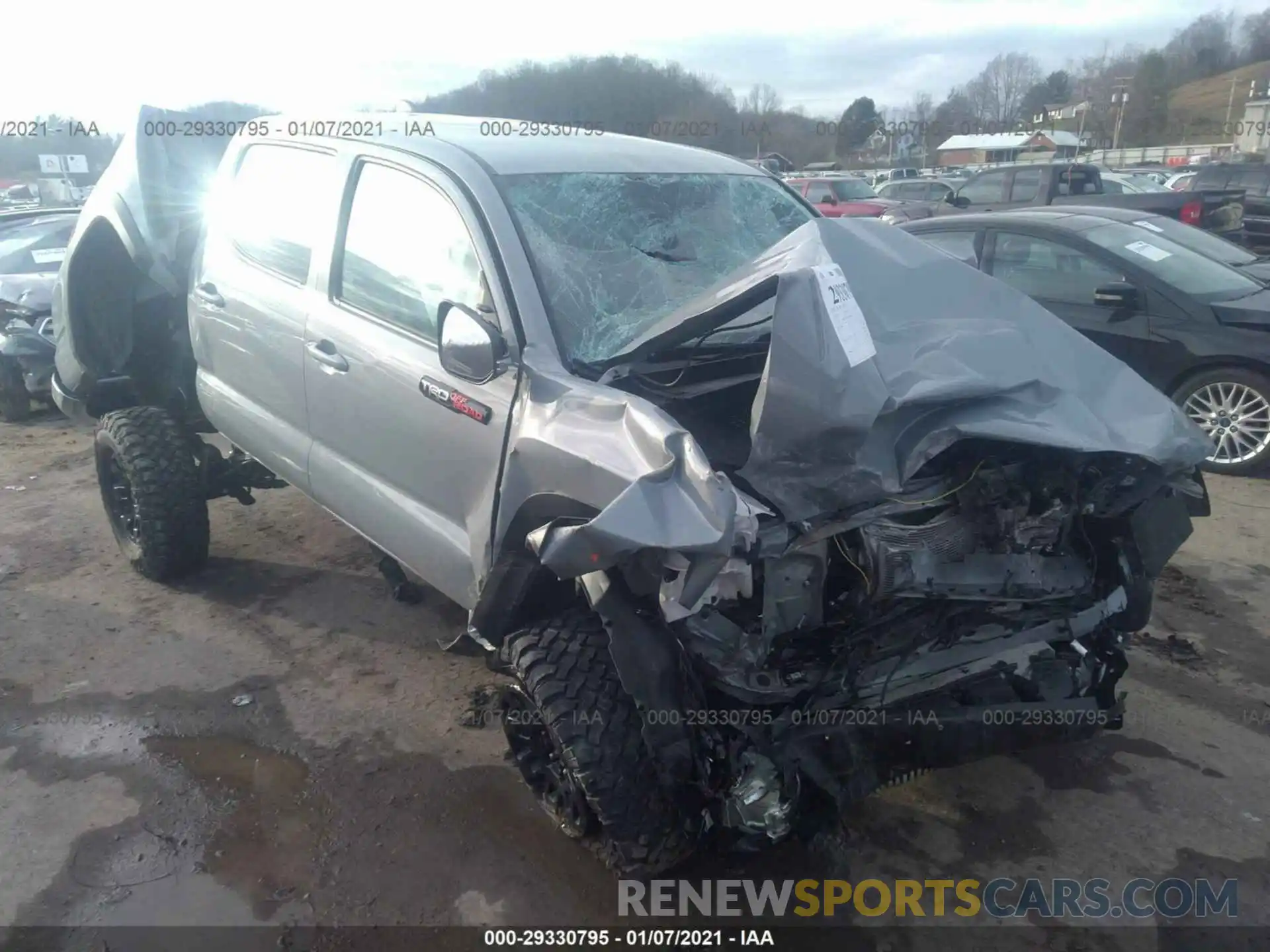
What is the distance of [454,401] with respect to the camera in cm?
294

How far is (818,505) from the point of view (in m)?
2.31

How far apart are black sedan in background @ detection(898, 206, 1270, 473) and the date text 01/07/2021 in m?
4.18

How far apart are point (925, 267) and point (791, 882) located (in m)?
1.90

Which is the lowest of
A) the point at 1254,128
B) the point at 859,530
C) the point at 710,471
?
the point at 859,530

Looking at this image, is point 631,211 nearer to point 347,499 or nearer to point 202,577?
point 347,499

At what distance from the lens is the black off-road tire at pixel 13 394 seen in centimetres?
796

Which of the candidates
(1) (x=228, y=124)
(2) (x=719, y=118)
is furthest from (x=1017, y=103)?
(1) (x=228, y=124)

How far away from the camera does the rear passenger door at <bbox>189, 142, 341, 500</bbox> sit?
3.73 m

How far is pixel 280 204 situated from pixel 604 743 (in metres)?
2.76

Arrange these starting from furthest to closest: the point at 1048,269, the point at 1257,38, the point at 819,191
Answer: the point at 1257,38
the point at 819,191
the point at 1048,269

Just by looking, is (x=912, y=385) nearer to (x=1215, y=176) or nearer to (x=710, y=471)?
(x=710, y=471)

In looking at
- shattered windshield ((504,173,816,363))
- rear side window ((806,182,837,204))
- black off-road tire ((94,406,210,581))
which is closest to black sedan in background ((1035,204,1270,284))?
shattered windshield ((504,173,816,363))

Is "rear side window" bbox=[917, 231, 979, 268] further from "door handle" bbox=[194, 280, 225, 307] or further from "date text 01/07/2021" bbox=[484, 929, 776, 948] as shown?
"date text 01/07/2021" bbox=[484, 929, 776, 948]

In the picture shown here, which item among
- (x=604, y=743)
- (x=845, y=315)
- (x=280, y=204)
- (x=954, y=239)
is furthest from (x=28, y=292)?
(x=845, y=315)
